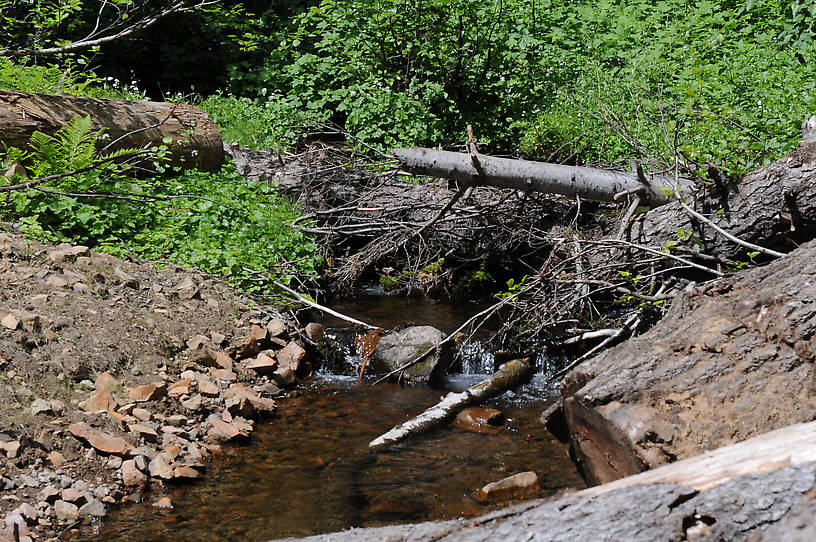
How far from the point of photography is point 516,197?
7254 millimetres

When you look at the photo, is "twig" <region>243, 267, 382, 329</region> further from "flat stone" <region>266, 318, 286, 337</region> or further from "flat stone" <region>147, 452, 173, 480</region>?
"flat stone" <region>147, 452, 173, 480</region>

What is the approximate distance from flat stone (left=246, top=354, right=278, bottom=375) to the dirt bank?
0.01 m

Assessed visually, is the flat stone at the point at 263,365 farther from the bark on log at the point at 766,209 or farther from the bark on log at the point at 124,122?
the bark on log at the point at 766,209

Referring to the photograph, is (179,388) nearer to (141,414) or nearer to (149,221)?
(141,414)

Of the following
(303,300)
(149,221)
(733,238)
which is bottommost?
(303,300)

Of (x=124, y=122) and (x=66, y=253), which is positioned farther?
(x=124, y=122)

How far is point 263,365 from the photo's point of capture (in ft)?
18.8

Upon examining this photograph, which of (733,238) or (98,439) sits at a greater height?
(733,238)

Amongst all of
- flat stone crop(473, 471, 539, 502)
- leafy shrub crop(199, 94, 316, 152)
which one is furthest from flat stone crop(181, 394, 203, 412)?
leafy shrub crop(199, 94, 316, 152)

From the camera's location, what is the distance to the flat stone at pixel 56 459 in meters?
4.01

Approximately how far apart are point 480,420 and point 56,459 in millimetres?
2753

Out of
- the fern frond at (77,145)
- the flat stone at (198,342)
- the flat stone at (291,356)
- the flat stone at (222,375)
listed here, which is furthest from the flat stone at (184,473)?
the fern frond at (77,145)

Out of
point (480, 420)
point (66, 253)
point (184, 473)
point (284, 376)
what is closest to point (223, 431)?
point (184, 473)

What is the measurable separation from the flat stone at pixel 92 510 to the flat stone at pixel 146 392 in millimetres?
1001
